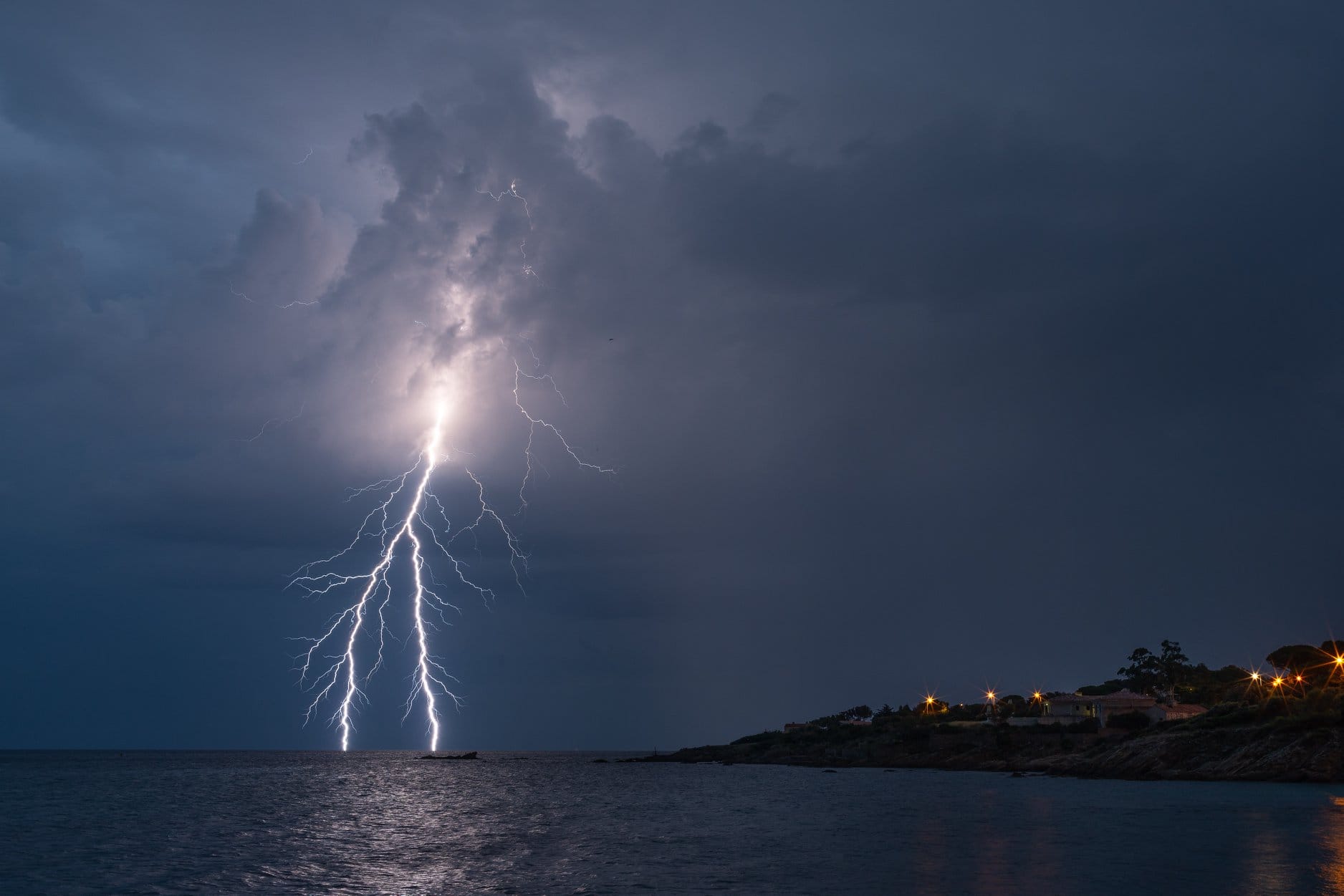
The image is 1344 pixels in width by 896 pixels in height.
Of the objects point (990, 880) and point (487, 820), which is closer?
point (990, 880)

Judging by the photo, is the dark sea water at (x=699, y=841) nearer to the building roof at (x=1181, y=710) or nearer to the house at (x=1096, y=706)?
the building roof at (x=1181, y=710)

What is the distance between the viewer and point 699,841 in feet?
126

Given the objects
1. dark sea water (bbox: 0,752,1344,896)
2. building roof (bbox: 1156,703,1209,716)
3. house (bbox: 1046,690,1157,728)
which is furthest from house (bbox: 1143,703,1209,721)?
dark sea water (bbox: 0,752,1344,896)

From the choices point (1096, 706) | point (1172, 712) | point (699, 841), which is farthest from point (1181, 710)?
point (699, 841)

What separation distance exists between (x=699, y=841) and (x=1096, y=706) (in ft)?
263

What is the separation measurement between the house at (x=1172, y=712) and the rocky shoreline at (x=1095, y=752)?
497 centimetres

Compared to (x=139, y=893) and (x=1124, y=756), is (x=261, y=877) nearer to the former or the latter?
(x=139, y=893)

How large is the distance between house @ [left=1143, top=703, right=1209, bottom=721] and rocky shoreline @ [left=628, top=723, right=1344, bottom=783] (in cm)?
497

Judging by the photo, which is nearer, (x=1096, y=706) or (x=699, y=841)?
(x=699, y=841)

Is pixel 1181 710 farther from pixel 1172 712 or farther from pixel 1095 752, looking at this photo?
pixel 1095 752

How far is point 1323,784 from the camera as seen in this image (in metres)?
61.3

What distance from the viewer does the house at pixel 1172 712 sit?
→ 308 ft

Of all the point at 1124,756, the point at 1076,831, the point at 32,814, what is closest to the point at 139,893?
the point at 1076,831

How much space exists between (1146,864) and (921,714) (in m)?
137
